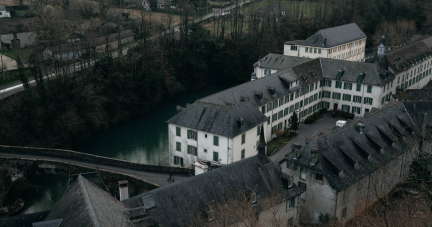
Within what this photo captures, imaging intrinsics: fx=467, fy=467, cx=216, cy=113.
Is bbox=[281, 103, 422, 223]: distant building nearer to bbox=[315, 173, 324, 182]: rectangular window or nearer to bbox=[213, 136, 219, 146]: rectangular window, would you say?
bbox=[315, 173, 324, 182]: rectangular window

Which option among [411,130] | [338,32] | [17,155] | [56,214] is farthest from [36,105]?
[338,32]

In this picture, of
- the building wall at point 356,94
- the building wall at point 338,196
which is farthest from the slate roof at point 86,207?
the building wall at point 356,94

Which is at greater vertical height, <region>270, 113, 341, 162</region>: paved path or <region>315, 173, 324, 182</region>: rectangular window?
<region>315, 173, 324, 182</region>: rectangular window

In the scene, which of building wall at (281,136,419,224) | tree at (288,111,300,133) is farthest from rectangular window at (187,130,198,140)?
tree at (288,111,300,133)

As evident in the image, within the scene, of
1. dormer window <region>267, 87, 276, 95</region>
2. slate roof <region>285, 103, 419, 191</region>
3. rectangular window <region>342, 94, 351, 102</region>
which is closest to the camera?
slate roof <region>285, 103, 419, 191</region>

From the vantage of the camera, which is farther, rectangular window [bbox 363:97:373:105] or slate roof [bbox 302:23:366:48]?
slate roof [bbox 302:23:366:48]

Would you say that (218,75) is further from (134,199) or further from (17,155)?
(134,199)

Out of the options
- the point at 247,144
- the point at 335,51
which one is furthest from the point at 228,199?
the point at 335,51
